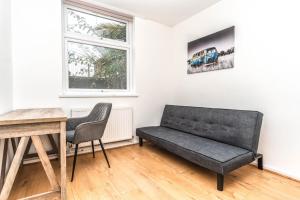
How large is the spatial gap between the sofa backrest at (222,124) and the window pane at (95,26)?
1.78 metres

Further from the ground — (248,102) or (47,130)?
(248,102)

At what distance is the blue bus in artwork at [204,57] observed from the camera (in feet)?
8.46

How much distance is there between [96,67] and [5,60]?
1213mm

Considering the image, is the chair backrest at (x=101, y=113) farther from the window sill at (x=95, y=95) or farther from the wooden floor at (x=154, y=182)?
the wooden floor at (x=154, y=182)

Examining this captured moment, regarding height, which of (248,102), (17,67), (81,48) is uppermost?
(81,48)

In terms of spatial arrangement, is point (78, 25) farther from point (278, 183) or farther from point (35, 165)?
point (278, 183)

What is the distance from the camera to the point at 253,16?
6.92 ft

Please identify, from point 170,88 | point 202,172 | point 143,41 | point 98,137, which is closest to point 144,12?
point 143,41

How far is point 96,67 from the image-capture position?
2.78m

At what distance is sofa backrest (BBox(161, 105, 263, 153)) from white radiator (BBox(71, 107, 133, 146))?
0.75 meters

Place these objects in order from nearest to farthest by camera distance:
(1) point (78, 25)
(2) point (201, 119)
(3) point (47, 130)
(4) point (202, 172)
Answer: (3) point (47, 130) → (4) point (202, 172) → (2) point (201, 119) → (1) point (78, 25)

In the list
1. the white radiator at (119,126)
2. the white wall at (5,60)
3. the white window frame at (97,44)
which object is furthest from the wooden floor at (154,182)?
the white window frame at (97,44)

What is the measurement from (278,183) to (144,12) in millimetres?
3101

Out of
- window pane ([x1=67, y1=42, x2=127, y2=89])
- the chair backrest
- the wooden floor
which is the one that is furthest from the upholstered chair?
window pane ([x1=67, y1=42, x2=127, y2=89])
